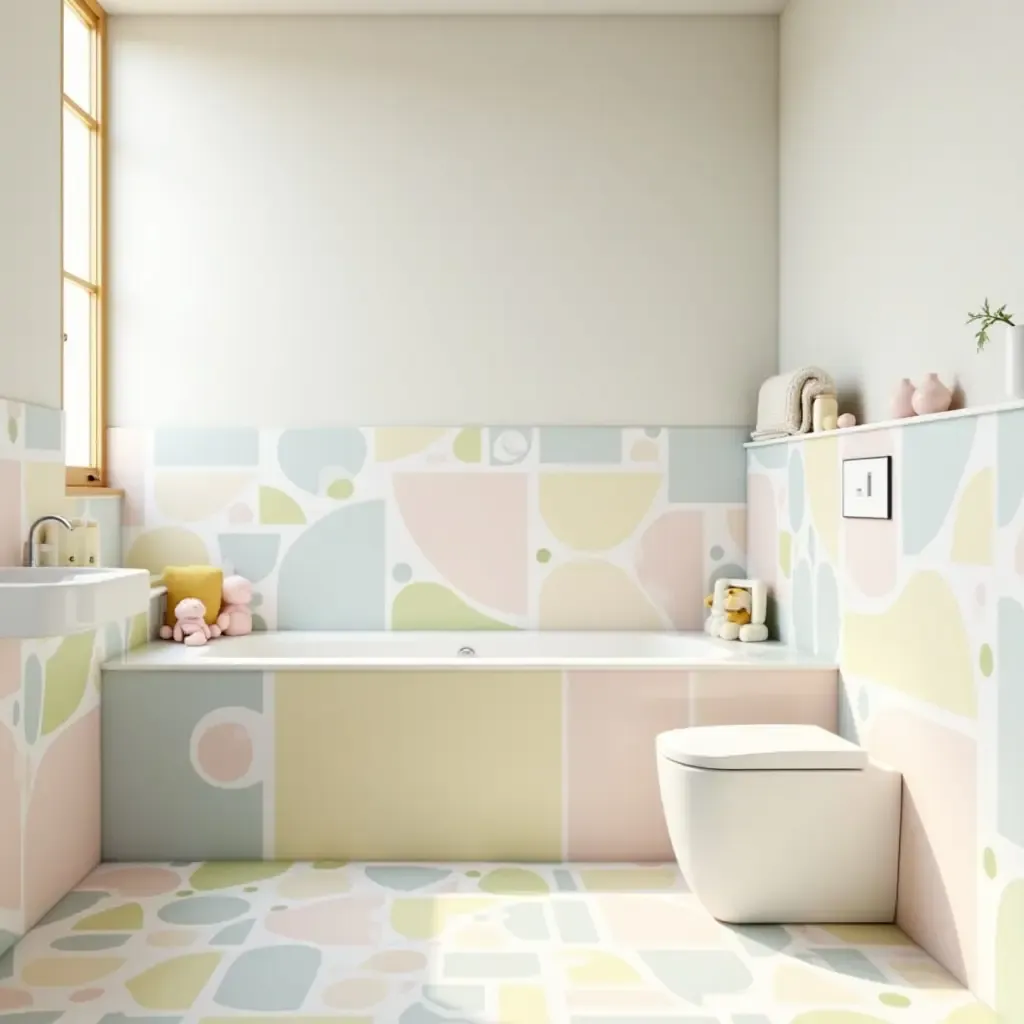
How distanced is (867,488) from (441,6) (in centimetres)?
225

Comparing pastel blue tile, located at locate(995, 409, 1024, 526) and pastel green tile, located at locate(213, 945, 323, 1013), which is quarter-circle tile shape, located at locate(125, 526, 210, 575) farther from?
pastel blue tile, located at locate(995, 409, 1024, 526)

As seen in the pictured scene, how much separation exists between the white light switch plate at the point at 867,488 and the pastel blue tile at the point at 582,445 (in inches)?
40.6

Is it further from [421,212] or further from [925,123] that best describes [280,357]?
[925,123]

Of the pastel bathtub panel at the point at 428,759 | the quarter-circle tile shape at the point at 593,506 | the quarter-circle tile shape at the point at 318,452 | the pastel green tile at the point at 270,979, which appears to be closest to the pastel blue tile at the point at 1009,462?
the pastel bathtub panel at the point at 428,759

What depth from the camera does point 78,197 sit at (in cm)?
379

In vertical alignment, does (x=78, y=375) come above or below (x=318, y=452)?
above

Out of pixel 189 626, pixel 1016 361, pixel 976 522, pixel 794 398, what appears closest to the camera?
pixel 1016 361

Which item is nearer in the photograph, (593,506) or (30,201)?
(30,201)

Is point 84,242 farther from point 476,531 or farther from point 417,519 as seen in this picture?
point 476,531

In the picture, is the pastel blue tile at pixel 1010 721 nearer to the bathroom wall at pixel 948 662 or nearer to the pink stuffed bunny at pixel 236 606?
the bathroom wall at pixel 948 662

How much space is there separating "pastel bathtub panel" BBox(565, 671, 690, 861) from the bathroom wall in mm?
567

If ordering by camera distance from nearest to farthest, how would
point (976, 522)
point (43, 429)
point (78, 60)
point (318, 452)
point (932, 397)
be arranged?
1. point (976, 522)
2. point (932, 397)
3. point (43, 429)
4. point (78, 60)
5. point (318, 452)

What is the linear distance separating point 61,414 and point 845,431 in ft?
6.84

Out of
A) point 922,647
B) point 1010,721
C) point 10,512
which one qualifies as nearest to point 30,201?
point 10,512
